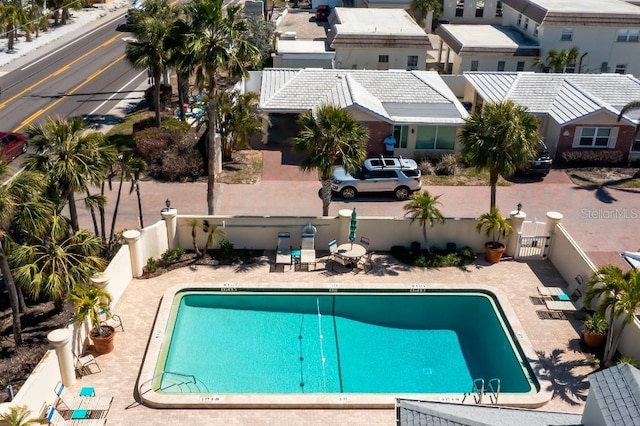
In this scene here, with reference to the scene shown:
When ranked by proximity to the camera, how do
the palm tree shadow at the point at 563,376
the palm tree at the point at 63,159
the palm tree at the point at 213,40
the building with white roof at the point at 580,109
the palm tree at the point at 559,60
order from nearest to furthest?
the palm tree shadow at the point at 563,376, the palm tree at the point at 63,159, the palm tree at the point at 213,40, the building with white roof at the point at 580,109, the palm tree at the point at 559,60

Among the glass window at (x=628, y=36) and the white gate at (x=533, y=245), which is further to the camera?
the glass window at (x=628, y=36)

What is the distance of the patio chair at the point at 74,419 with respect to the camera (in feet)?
54.4

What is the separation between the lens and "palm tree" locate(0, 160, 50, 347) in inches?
724

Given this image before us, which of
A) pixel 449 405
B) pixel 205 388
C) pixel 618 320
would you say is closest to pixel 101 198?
pixel 205 388

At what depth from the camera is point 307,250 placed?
2552 centimetres

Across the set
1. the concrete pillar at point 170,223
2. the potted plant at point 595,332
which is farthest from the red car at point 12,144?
the potted plant at point 595,332

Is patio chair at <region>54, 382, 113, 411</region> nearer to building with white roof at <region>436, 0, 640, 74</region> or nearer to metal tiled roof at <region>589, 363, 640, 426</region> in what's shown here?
metal tiled roof at <region>589, 363, 640, 426</region>

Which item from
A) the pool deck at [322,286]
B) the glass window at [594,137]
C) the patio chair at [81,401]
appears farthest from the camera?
the glass window at [594,137]

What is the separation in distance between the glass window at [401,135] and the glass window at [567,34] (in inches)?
813

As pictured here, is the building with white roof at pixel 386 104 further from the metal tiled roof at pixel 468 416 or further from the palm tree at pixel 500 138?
the metal tiled roof at pixel 468 416

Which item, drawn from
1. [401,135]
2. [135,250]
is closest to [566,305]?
[401,135]

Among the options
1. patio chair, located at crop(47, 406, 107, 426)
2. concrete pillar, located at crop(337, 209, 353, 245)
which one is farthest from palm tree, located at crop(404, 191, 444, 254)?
patio chair, located at crop(47, 406, 107, 426)

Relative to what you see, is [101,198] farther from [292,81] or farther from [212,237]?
[292,81]

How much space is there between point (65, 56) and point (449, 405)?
52.5m
